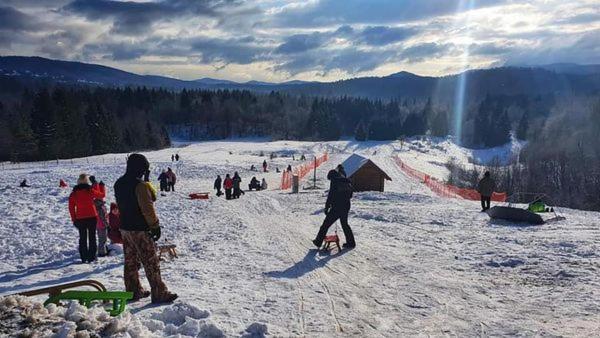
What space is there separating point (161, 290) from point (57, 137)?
74.2 m

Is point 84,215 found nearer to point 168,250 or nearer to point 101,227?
point 101,227

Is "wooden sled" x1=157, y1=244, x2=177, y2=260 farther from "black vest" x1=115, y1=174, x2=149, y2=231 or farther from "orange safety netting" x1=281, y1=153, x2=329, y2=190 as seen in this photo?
"orange safety netting" x1=281, y1=153, x2=329, y2=190

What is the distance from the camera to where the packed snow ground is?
667cm

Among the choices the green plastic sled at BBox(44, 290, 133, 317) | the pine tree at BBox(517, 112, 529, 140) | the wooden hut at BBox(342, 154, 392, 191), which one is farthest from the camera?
the pine tree at BBox(517, 112, 529, 140)

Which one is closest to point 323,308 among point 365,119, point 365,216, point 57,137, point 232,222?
point 232,222

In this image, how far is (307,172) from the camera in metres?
52.4

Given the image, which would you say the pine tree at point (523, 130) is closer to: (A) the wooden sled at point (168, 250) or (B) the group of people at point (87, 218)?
(A) the wooden sled at point (168, 250)

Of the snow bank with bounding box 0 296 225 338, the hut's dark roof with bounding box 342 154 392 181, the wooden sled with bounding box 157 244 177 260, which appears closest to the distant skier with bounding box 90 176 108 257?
the wooden sled with bounding box 157 244 177 260

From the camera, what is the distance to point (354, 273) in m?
9.43

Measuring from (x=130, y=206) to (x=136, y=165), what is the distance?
58cm

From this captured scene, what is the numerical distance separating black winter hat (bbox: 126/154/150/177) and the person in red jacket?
149 inches

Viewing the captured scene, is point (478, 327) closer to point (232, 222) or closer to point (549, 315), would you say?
point (549, 315)

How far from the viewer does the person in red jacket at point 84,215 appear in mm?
10188

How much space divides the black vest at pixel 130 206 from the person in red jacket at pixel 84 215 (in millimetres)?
3678
